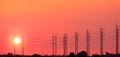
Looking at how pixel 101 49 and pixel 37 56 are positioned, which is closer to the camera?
pixel 37 56

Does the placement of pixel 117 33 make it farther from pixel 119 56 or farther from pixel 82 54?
pixel 82 54

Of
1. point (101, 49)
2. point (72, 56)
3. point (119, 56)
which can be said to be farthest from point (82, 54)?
point (101, 49)

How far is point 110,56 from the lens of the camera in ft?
598

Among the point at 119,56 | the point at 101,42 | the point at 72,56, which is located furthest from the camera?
the point at 101,42

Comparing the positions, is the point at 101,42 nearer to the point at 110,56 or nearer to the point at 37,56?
the point at 110,56

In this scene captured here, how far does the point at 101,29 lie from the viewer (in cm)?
19238

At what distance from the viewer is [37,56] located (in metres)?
140

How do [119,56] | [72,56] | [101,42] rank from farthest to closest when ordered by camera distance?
[101,42], [119,56], [72,56]

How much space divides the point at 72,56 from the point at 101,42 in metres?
56.0

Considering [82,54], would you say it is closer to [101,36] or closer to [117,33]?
[117,33]

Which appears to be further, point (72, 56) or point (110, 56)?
point (110, 56)

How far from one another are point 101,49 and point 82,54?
53.1 meters

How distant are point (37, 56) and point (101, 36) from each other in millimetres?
54584

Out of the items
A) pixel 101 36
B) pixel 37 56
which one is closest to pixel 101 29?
pixel 101 36
